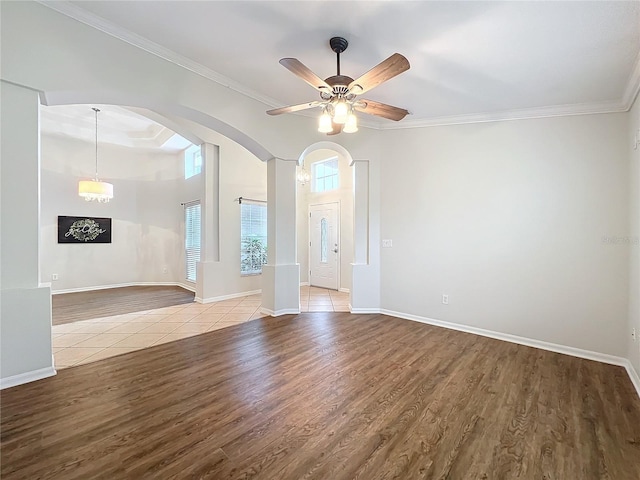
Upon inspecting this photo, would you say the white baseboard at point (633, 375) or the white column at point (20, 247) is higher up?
the white column at point (20, 247)

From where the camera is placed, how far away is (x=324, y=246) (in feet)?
23.2

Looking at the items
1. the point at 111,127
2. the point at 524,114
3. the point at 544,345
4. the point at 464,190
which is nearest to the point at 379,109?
the point at 464,190

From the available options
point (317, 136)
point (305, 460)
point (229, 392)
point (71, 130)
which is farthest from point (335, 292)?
point (71, 130)

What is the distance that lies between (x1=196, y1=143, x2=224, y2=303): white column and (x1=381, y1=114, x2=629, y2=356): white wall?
3235mm

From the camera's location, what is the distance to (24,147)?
7.63 ft

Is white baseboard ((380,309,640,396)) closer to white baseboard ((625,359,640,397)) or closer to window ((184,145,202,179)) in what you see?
white baseboard ((625,359,640,397))

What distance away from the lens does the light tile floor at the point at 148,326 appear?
3118mm

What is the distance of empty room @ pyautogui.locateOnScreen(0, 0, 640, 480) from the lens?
5.83 feet

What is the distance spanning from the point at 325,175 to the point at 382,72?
194 inches

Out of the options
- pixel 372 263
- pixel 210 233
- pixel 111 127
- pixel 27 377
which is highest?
pixel 111 127

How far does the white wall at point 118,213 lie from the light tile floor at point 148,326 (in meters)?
2.94

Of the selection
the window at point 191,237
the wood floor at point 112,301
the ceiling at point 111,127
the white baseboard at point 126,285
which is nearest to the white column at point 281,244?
the wood floor at point 112,301

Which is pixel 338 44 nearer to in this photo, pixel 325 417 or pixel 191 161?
pixel 325 417

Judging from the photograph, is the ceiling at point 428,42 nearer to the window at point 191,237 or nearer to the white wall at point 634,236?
the white wall at point 634,236
